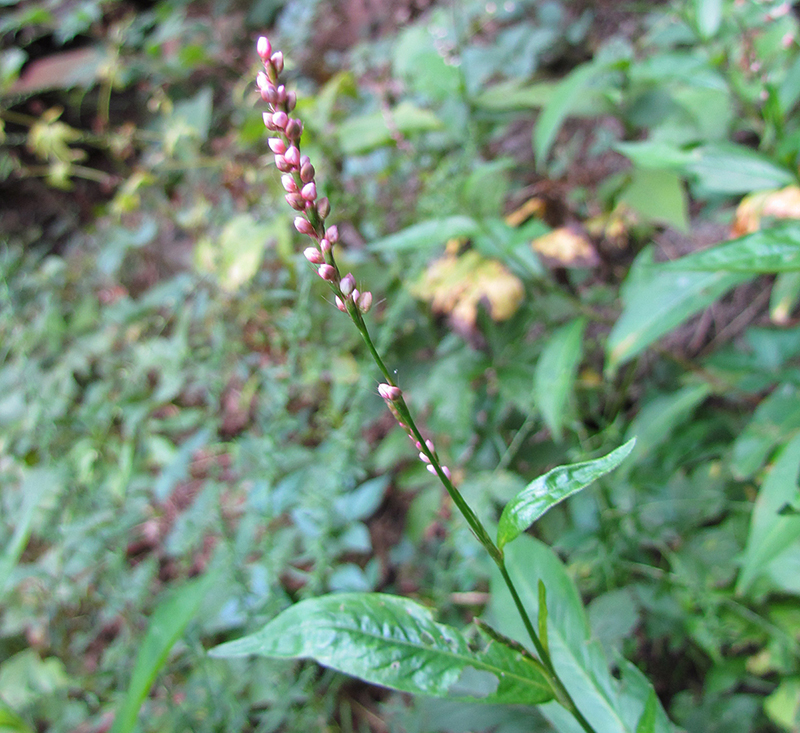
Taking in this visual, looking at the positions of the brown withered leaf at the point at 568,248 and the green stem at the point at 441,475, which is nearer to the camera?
the green stem at the point at 441,475

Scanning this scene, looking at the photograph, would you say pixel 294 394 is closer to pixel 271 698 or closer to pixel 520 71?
pixel 271 698

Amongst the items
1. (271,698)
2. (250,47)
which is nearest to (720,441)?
(271,698)

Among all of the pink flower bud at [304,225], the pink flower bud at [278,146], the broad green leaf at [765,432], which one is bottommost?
the broad green leaf at [765,432]

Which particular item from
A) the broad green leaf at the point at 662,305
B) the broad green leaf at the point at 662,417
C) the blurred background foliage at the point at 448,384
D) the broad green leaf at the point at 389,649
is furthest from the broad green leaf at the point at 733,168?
the broad green leaf at the point at 389,649

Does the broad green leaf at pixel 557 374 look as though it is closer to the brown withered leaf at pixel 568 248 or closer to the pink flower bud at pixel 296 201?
the brown withered leaf at pixel 568 248

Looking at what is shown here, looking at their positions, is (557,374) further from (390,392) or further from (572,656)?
(390,392)

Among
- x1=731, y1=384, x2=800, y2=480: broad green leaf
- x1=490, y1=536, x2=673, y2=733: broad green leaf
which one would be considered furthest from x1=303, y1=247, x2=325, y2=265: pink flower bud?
x1=731, y1=384, x2=800, y2=480: broad green leaf

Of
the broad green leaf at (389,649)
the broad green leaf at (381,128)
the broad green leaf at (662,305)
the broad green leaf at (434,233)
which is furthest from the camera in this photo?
the broad green leaf at (381,128)
